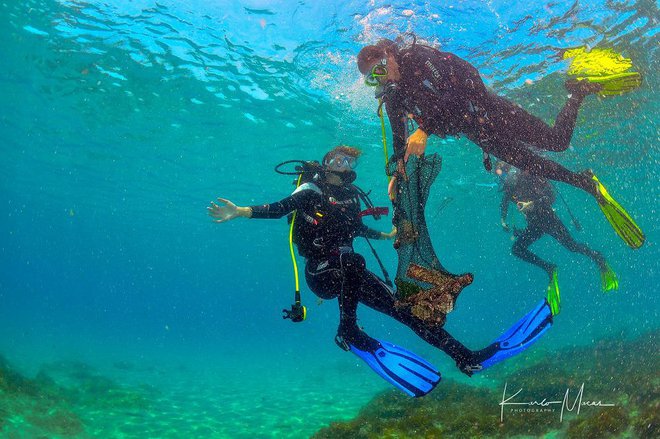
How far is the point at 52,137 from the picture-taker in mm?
23312

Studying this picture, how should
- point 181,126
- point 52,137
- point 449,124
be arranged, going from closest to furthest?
1. point 449,124
2. point 181,126
3. point 52,137

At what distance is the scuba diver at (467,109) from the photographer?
207 inches

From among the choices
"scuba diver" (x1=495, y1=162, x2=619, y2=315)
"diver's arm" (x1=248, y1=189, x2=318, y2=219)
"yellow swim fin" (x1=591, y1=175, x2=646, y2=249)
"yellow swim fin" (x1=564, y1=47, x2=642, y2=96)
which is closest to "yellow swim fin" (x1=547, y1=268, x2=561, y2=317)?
"scuba diver" (x1=495, y1=162, x2=619, y2=315)

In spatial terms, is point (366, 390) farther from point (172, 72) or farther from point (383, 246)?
point (383, 246)

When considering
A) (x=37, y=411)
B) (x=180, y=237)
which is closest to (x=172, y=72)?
(x=37, y=411)

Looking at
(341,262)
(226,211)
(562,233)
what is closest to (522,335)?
(341,262)

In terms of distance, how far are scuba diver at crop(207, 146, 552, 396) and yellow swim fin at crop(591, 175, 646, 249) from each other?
247 cm

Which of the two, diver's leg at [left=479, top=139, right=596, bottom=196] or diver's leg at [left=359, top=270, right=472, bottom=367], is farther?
diver's leg at [left=479, top=139, right=596, bottom=196]

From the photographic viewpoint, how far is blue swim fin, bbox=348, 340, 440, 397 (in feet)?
13.5

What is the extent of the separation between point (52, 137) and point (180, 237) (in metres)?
38.9

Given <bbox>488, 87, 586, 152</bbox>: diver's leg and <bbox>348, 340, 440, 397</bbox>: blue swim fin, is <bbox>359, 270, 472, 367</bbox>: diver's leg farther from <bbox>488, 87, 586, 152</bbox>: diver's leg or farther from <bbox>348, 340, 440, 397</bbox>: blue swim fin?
<bbox>488, 87, 586, 152</bbox>: diver's leg

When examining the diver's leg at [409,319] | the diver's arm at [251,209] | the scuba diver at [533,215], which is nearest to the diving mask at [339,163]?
the diver's arm at [251,209]

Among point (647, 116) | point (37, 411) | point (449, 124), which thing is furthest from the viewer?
point (647, 116)

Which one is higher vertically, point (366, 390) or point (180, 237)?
point (180, 237)
